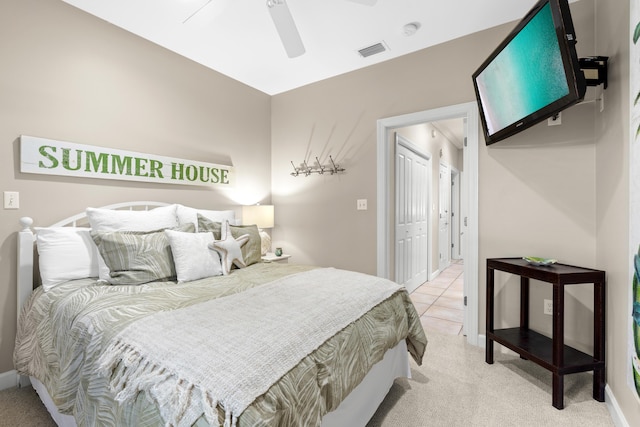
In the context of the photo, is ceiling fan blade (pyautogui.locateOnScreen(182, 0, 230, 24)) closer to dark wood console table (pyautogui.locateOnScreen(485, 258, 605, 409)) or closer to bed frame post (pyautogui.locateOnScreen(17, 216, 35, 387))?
bed frame post (pyautogui.locateOnScreen(17, 216, 35, 387))

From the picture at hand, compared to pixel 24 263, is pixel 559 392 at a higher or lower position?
lower

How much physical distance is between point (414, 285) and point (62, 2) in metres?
4.61

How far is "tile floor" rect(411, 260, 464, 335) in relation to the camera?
3.04 metres

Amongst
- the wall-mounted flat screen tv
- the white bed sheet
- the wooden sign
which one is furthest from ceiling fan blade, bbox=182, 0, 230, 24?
the white bed sheet

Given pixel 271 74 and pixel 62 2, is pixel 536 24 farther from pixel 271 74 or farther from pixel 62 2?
pixel 62 2

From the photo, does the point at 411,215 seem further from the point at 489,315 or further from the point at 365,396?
the point at 365,396

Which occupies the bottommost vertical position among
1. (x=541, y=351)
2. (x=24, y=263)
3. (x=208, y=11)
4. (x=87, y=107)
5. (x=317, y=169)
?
(x=541, y=351)

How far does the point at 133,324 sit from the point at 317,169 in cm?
274

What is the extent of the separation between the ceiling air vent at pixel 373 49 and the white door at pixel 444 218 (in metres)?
3.30

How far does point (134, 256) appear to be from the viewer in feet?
6.21

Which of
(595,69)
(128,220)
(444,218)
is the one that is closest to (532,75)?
(595,69)

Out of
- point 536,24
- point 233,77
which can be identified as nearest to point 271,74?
point 233,77

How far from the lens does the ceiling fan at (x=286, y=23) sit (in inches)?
68.3

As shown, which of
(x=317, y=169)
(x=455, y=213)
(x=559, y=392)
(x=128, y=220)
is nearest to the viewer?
(x=559, y=392)
